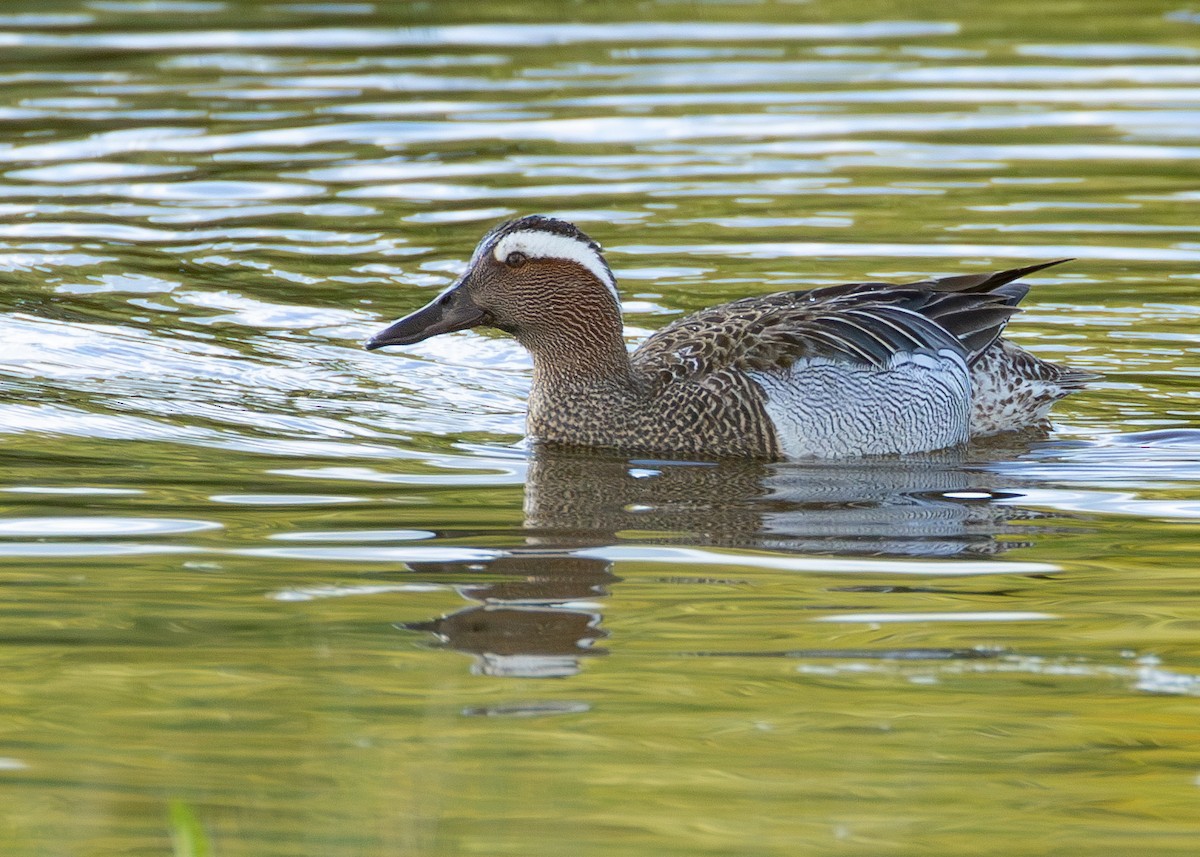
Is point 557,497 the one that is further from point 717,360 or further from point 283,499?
point 717,360

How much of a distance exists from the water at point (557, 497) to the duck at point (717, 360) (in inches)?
10.0

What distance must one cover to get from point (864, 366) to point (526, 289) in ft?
5.07

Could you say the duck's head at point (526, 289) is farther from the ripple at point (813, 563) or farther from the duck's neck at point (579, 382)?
the ripple at point (813, 563)

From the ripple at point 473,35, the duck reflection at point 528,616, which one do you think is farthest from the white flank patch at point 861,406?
the ripple at point 473,35

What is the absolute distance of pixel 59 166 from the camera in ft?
49.3

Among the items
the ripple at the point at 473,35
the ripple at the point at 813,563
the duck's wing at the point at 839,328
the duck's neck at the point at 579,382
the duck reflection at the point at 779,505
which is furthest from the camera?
the ripple at the point at 473,35

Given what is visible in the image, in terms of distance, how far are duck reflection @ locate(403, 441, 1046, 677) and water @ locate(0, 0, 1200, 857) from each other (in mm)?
28

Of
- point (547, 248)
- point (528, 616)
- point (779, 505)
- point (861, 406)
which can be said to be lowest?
point (528, 616)

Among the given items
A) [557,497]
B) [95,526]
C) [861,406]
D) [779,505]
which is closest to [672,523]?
[779,505]

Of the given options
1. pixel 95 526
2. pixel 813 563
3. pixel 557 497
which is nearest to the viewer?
pixel 813 563

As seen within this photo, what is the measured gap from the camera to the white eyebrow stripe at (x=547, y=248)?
9.30 metres

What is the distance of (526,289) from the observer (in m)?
9.45

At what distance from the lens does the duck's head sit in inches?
367

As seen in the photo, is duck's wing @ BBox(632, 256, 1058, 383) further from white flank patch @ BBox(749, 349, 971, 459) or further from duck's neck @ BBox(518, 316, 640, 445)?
duck's neck @ BBox(518, 316, 640, 445)
